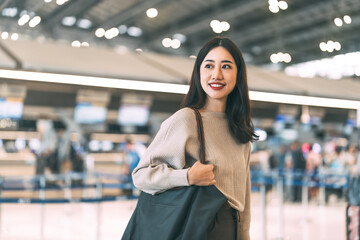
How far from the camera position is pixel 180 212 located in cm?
142

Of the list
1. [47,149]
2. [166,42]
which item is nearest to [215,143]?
[47,149]

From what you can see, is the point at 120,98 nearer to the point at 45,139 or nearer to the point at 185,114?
the point at 45,139

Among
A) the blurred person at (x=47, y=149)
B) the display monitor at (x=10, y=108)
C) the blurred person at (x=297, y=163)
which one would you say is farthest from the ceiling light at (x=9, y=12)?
the blurred person at (x=297, y=163)

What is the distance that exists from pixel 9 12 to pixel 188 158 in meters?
6.45

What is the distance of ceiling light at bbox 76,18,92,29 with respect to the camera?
12402 millimetres

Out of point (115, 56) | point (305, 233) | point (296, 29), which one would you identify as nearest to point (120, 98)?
point (115, 56)

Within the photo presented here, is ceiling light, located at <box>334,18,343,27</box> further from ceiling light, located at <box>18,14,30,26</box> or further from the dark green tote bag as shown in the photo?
the dark green tote bag

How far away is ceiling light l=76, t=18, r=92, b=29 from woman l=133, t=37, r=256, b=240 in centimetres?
1121

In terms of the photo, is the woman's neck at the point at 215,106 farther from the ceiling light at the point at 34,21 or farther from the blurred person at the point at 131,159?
the blurred person at the point at 131,159

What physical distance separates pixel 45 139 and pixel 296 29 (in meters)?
9.55

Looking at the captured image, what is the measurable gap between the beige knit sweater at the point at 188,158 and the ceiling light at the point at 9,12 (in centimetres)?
627

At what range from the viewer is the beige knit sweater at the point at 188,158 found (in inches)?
58.5

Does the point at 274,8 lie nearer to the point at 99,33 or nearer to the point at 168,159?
the point at 99,33

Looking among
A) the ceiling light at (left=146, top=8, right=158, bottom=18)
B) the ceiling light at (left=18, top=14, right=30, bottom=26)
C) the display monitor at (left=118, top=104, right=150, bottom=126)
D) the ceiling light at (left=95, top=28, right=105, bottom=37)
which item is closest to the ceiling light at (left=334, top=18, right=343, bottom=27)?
the display monitor at (left=118, top=104, right=150, bottom=126)
